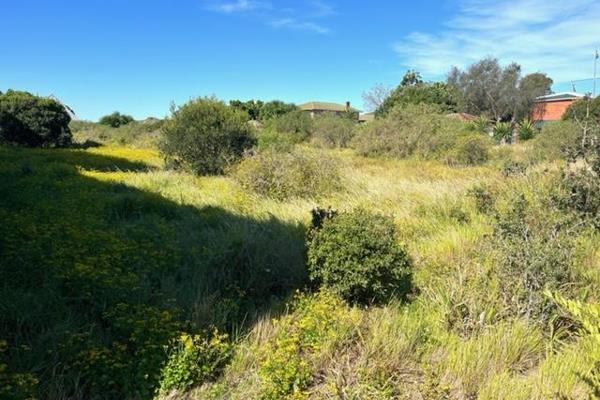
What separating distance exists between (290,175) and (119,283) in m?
6.36

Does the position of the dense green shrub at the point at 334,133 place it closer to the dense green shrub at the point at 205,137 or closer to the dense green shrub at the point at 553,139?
the dense green shrub at the point at 553,139

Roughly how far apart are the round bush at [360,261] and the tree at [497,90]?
4929cm

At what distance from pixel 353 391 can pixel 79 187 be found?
8.45 metres

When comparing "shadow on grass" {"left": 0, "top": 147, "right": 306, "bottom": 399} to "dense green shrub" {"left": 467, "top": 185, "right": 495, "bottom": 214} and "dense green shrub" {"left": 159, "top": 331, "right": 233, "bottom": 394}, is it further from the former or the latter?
"dense green shrub" {"left": 467, "top": 185, "right": 495, "bottom": 214}

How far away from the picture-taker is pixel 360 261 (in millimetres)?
4199

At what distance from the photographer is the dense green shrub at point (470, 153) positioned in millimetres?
17844

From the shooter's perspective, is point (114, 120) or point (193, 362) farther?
point (114, 120)

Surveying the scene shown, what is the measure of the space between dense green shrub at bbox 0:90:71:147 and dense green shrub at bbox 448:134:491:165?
57.2 feet

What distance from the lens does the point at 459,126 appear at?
2095 cm

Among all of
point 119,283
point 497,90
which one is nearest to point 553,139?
point 119,283

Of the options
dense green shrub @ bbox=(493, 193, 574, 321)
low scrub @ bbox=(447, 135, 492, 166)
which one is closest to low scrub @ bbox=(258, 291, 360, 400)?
dense green shrub @ bbox=(493, 193, 574, 321)

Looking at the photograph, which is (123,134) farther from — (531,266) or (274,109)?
(531,266)

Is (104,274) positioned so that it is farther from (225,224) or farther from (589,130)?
(589,130)

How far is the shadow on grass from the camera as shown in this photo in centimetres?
297
